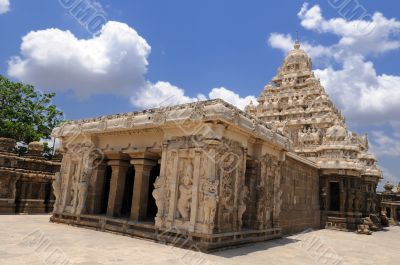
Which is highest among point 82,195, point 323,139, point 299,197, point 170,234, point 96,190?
point 323,139

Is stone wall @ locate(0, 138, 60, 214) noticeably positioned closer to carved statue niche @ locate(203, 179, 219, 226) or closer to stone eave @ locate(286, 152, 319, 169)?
carved statue niche @ locate(203, 179, 219, 226)

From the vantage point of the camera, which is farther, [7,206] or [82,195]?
[7,206]

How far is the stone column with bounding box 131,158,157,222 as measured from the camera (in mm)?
11783

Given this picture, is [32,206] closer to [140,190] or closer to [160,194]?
[140,190]

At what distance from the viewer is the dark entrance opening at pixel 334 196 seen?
21453 millimetres

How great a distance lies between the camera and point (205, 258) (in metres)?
8.17

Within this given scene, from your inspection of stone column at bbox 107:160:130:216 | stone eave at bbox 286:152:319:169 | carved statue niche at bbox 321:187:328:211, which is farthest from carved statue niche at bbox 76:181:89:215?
carved statue niche at bbox 321:187:328:211

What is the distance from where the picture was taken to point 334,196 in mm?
21672

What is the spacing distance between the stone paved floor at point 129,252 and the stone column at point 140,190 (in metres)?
1.21

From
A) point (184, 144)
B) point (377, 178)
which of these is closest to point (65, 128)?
point (184, 144)

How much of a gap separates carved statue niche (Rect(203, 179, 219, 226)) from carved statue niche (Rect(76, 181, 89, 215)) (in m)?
6.10

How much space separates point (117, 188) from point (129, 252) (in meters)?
5.06

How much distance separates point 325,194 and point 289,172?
6.16 meters

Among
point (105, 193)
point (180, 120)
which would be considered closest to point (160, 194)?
point (180, 120)
